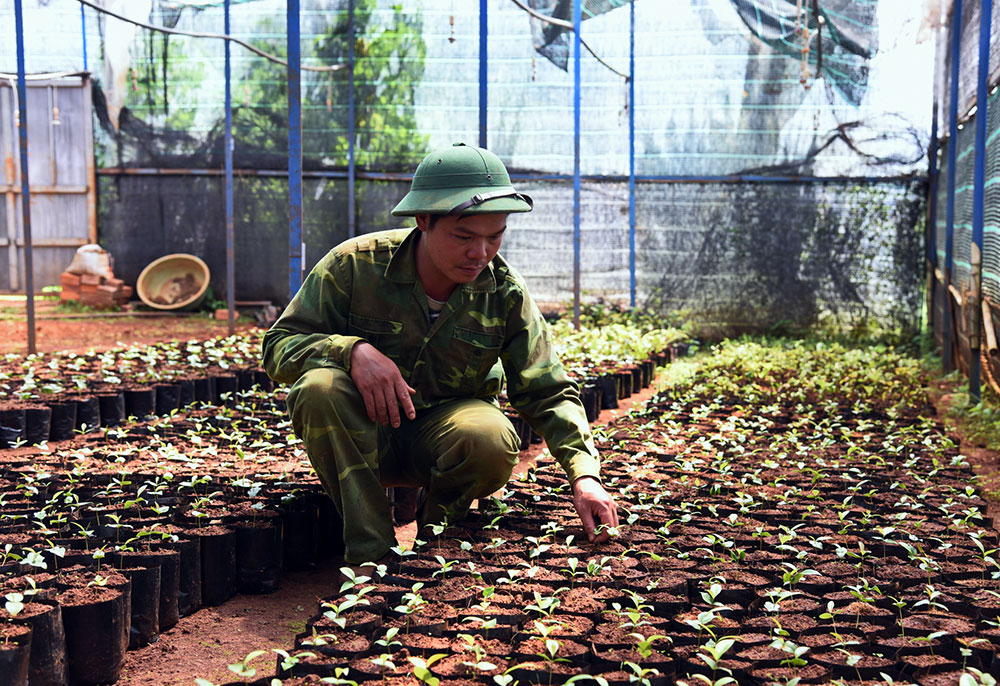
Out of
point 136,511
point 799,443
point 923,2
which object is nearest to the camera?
point 136,511

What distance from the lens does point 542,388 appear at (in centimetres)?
318

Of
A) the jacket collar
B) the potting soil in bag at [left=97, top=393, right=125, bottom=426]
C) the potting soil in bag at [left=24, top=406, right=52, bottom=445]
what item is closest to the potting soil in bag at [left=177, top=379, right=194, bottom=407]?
the potting soil in bag at [left=97, top=393, right=125, bottom=426]

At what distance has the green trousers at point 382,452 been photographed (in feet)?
9.53

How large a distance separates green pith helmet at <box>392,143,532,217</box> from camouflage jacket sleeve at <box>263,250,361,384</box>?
0.38 meters

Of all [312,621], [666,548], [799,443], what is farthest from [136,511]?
[799,443]

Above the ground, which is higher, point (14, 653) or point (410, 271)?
point (410, 271)

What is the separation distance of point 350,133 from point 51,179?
401cm

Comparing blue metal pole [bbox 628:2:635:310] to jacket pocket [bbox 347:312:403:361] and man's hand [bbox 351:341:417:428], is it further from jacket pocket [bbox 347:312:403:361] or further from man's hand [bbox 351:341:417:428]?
man's hand [bbox 351:341:417:428]

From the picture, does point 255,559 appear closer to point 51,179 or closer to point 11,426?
point 11,426

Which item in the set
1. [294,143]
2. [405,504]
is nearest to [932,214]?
[294,143]

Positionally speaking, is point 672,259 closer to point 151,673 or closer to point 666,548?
point 666,548

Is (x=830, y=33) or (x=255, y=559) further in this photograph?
(x=830, y=33)

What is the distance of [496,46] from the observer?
1046 cm

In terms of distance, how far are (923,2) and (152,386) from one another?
26.9 feet
